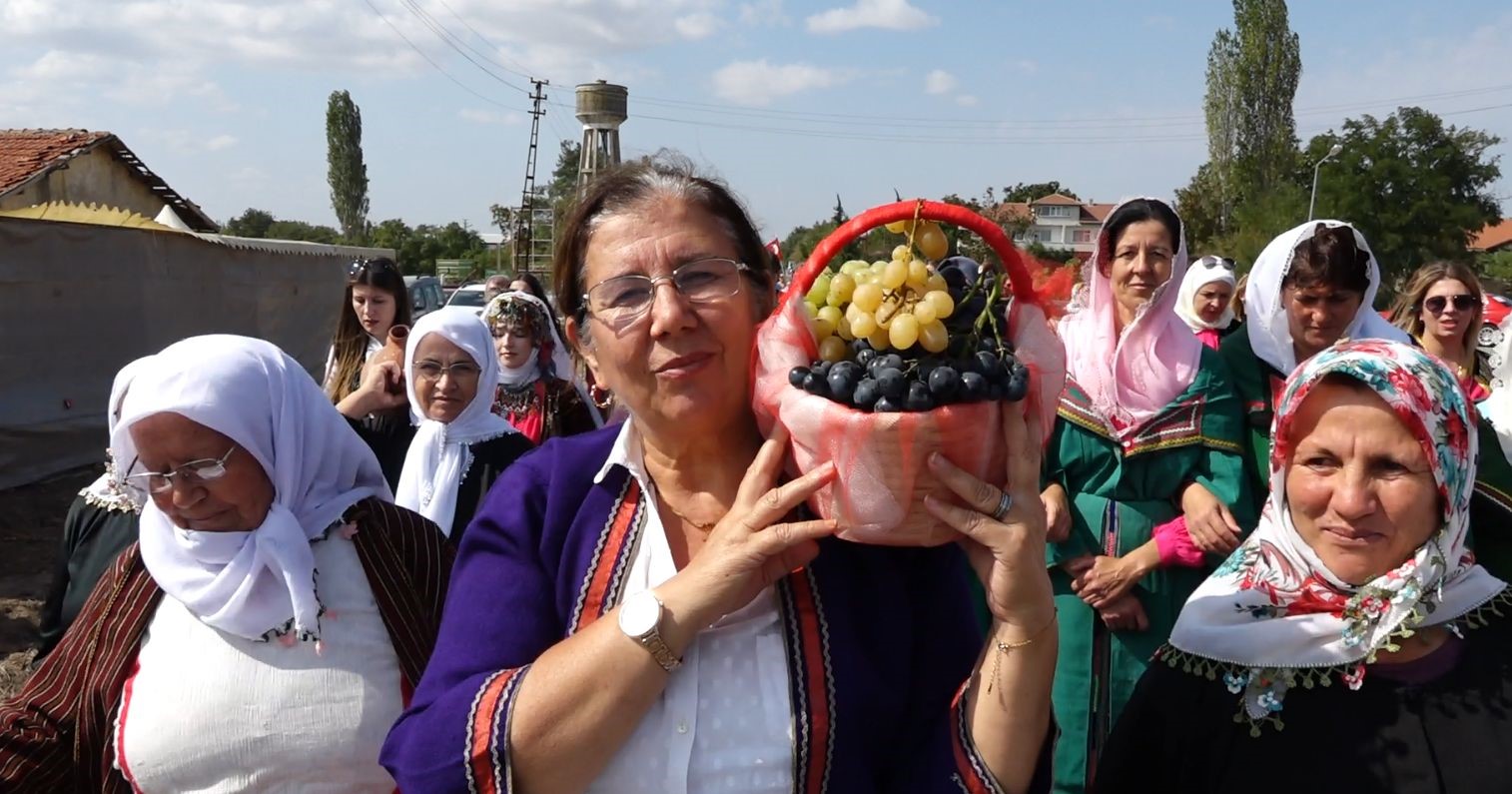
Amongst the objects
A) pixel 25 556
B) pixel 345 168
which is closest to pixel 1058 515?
pixel 25 556

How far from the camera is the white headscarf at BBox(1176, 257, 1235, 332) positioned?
16.2 ft

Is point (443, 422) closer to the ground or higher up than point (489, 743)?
higher up

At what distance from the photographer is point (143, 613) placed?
206 cm

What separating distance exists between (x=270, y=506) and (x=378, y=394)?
2026 mm

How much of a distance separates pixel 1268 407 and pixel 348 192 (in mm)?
59345

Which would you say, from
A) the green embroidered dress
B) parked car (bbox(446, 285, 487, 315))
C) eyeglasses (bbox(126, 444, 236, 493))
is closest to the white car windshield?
parked car (bbox(446, 285, 487, 315))

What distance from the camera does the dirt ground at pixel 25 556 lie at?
17.6 ft

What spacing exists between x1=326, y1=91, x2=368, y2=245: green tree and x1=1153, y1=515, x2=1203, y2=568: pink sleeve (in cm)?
5802

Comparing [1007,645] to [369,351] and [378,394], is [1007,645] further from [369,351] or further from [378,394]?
[369,351]

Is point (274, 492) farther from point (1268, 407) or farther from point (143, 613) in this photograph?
point (1268, 407)

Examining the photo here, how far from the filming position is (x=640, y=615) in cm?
135

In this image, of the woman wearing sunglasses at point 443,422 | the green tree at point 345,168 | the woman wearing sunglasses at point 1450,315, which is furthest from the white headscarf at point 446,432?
the green tree at point 345,168

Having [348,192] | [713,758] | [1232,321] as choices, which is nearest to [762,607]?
[713,758]

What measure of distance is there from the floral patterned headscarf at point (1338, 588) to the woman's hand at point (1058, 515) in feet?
2.97
